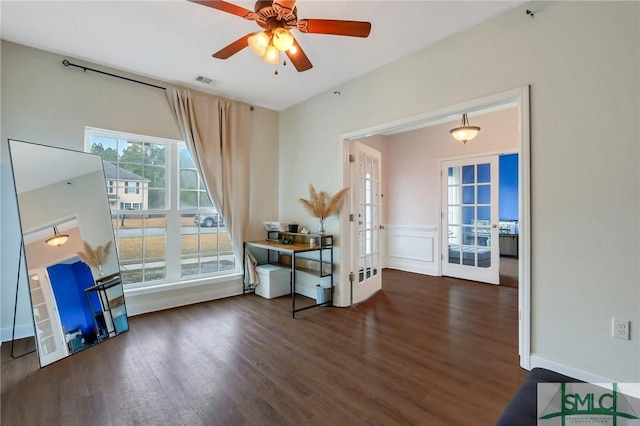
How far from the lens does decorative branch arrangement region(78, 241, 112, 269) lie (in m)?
2.69

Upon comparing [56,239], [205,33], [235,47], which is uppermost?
[205,33]

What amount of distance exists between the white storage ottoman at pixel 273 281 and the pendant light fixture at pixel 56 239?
2.19m

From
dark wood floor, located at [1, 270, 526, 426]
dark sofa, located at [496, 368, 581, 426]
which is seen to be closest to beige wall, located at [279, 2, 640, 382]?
dark wood floor, located at [1, 270, 526, 426]

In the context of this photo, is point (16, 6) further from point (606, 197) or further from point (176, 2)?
point (606, 197)

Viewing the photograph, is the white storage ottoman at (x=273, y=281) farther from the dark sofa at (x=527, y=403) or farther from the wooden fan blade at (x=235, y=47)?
the dark sofa at (x=527, y=403)

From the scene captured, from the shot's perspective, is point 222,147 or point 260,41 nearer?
point 260,41

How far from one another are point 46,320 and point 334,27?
3093 millimetres

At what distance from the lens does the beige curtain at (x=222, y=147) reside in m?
3.72

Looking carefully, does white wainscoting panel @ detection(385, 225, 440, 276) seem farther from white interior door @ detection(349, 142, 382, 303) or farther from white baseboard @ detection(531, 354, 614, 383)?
white baseboard @ detection(531, 354, 614, 383)

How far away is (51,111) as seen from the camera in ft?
9.64

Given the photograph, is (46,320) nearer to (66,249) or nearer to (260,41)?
(66,249)

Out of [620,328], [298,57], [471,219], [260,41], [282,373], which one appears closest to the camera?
[620,328]

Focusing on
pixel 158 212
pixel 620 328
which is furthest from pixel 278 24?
pixel 620 328

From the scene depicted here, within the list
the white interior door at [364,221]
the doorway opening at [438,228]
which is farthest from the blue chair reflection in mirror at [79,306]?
the white interior door at [364,221]
